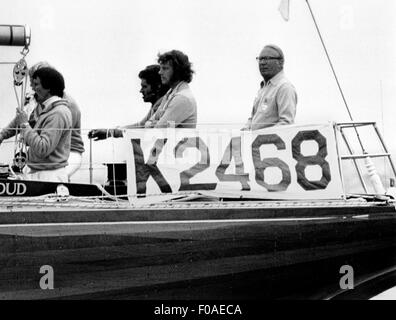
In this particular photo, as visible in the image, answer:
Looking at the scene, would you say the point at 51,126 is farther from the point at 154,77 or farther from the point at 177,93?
the point at 154,77

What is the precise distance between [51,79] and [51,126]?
25cm

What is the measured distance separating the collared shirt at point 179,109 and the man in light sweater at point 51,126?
1.42 ft

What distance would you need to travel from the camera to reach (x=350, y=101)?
5.67 metres

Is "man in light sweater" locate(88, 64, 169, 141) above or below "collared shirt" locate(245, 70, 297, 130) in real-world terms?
above

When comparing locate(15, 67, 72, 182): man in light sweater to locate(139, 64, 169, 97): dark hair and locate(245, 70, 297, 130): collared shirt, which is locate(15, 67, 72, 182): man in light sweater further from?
locate(245, 70, 297, 130): collared shirt

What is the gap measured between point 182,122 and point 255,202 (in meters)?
0.61

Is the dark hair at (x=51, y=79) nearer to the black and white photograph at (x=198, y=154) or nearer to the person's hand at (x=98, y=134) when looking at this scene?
the black and white photograph at (x=198, y=154)

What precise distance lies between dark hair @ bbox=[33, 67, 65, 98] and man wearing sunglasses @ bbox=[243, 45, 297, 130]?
0.96 meters

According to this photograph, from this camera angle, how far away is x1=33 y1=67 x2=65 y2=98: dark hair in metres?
5.45

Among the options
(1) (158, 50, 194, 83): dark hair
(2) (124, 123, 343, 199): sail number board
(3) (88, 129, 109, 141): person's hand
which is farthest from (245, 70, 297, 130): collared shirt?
(3) (88, 129, 109, 141): person's hand

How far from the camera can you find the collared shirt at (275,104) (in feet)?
17.8
